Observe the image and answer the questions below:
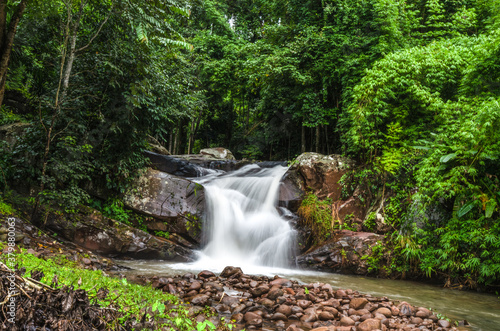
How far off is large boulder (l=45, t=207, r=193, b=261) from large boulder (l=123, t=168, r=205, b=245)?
0.82m

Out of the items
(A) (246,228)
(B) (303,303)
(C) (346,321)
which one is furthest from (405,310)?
(A) (246,228)

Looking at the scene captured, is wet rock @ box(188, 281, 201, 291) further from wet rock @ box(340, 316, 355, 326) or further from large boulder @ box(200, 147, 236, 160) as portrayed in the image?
large boulder @ box(200, 147, 236, 160)

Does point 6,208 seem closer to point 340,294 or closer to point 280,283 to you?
point 280,283

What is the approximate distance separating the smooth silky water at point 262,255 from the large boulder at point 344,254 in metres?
0.44

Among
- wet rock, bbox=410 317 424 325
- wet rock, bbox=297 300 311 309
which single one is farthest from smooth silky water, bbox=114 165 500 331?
wet rock, bbox=297 300 311 309

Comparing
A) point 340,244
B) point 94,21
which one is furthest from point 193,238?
point 94,21

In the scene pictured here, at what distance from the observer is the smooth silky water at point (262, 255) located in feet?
21.1

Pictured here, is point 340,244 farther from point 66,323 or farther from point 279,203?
point 66,323

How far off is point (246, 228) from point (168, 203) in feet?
9.10

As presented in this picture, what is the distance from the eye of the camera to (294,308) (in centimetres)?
507

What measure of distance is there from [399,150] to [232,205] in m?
6.14

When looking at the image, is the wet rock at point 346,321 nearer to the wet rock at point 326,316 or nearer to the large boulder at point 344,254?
the wet rock at point 326,316

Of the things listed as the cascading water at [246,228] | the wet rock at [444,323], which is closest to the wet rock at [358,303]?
the wet rock at [444,323]

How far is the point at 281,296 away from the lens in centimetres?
545
